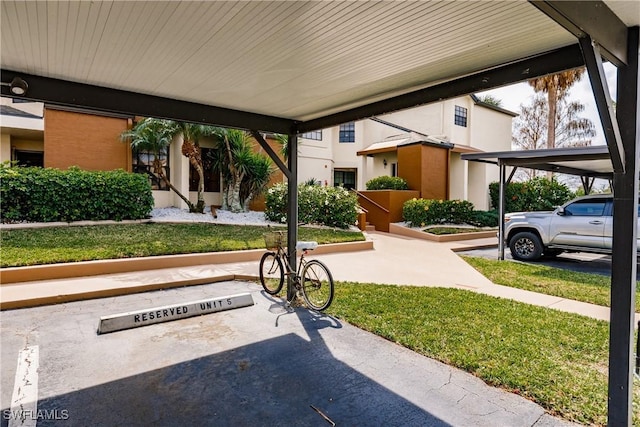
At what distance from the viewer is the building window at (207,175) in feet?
47.4

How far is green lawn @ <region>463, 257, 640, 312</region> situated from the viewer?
20.1 feet

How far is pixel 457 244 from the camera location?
12203 mm

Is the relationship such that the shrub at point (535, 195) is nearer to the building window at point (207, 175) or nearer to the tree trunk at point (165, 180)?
the building window at point (207, 175)

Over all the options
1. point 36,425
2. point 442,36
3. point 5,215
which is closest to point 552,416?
point 442,36

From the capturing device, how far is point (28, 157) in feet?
49.7

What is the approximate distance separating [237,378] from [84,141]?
1208 centimetres

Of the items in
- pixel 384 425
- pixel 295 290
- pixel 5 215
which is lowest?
pixel 384 425

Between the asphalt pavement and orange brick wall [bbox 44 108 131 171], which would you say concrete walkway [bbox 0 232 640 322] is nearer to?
the asphalt pavement

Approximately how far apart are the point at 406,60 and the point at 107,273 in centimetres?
672

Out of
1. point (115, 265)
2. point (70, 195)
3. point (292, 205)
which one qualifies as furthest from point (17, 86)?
point (70, 195)

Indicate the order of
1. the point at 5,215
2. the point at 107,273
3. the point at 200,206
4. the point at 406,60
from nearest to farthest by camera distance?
1. the point at 406,60
2. the point at 107,273
3. the point at 5,215
4. the point at 200,206

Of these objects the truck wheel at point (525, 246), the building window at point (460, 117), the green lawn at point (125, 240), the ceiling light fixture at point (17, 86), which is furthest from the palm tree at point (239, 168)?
the building window at point (460, 117)

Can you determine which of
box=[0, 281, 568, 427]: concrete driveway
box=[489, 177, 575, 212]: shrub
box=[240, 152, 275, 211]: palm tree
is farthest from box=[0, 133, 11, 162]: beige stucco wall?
box=[489, 177, 575, 212]: shrub

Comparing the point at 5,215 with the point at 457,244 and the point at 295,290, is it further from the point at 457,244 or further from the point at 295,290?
the point at 457,244
